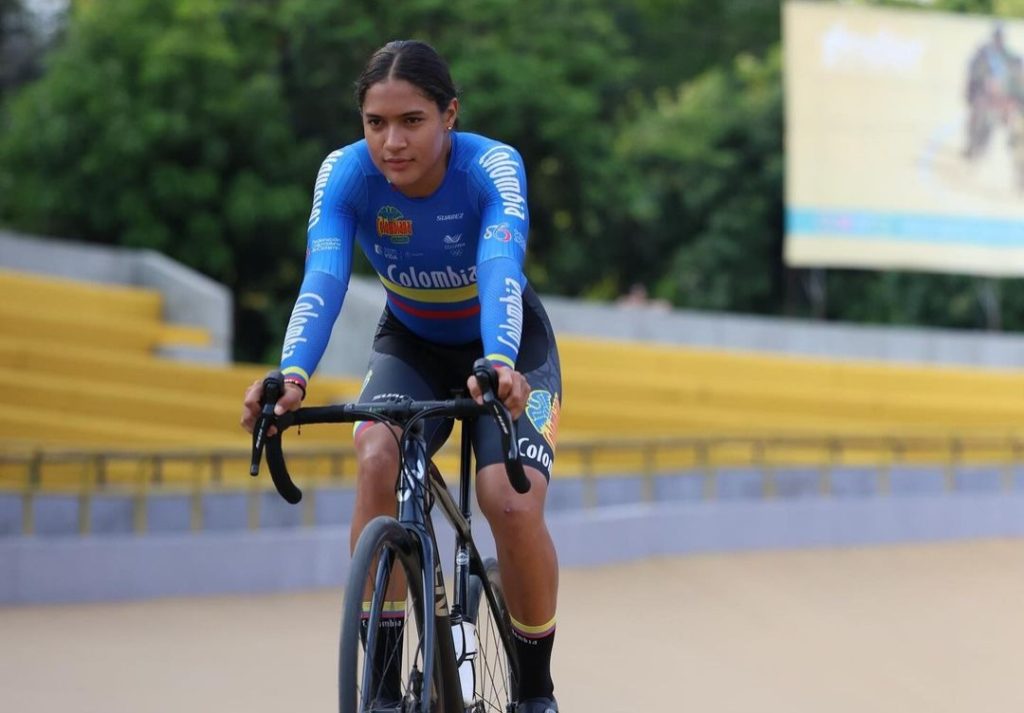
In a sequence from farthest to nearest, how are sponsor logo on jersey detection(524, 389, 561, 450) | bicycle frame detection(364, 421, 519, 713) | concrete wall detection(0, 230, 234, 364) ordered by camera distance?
concrete wall detection(0, 230, 234, 364)
sponsor logo on jersey detection(524, 389, 561, 450)
bicycle frame detection(364, 421, 519, 713)

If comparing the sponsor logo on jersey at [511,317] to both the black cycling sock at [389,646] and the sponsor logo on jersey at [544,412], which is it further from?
the black cycling sock at [389,646]

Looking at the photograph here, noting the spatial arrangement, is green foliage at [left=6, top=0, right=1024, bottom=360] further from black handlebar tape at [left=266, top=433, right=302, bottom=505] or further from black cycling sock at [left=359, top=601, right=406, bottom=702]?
black cycling sock at [left=359, top=601, right=406, bottom=702]

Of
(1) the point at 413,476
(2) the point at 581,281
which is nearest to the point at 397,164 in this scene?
(1) the point at 413,476

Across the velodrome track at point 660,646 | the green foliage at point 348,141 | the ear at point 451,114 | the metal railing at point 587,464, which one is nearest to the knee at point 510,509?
the ear at point 451,114

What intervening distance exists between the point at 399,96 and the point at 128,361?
1421 centimetres

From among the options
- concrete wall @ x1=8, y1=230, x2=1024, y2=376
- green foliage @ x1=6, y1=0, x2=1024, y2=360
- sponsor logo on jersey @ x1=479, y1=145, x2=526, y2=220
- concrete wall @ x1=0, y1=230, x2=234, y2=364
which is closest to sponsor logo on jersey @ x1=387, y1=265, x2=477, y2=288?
sponsor logo on jersey @ x1=479, y1=145, x2=526, y2=220

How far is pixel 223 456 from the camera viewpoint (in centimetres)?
1200

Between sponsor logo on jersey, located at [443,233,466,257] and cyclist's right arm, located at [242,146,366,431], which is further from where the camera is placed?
sponsor logo on jersey, located at [443,233,466,257]

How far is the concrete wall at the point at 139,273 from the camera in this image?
792 inches

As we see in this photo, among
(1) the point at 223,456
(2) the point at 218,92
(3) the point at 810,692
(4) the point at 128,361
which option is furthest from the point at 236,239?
(3) the point at 810,692

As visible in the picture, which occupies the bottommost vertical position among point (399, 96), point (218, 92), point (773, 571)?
point (773, 571)

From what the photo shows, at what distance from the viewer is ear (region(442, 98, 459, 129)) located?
4000mm

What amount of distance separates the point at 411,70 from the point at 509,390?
83 centimetres

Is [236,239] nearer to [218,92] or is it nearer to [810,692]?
[218,92]
